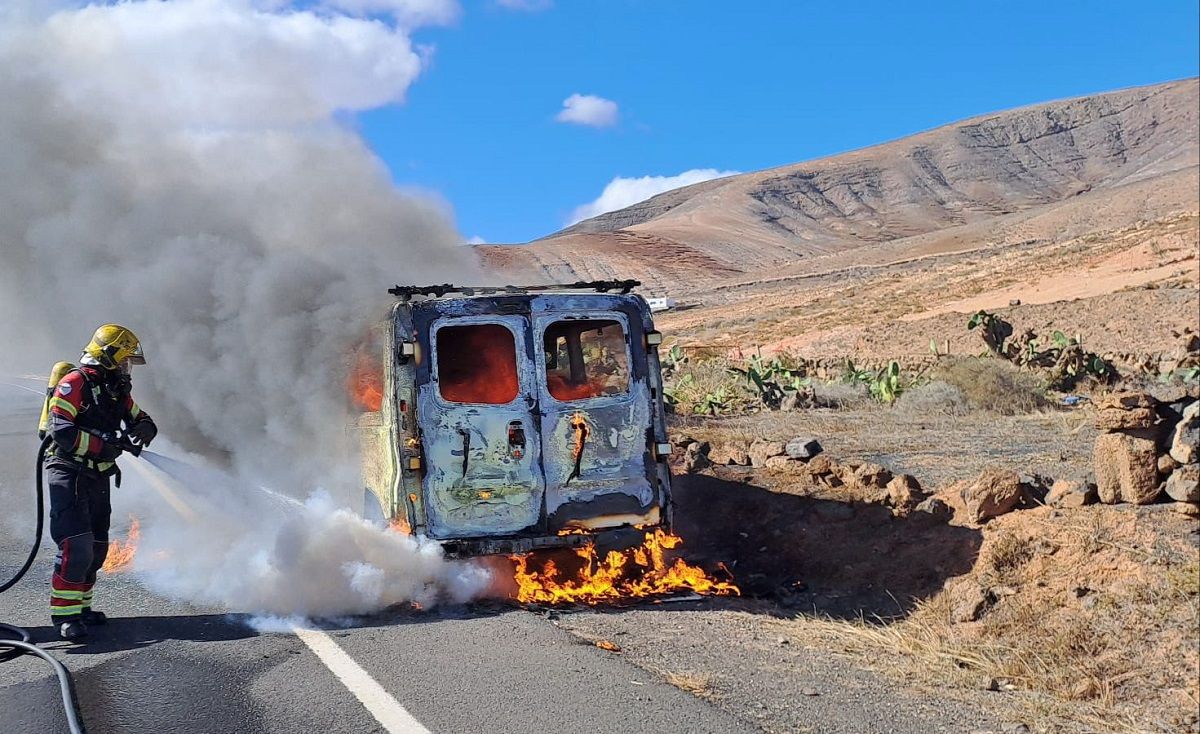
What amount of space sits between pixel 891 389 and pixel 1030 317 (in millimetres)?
12836

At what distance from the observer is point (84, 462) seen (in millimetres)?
5539

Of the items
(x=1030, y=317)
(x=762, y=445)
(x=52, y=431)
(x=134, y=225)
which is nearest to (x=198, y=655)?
(x=52, y=431)

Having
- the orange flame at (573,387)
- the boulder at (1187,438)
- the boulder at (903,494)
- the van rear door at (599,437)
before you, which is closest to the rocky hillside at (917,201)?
the boulder at (903,494)

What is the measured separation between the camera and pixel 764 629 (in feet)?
18.1

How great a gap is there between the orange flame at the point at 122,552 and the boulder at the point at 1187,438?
7.47 metres

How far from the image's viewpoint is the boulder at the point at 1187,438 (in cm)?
607

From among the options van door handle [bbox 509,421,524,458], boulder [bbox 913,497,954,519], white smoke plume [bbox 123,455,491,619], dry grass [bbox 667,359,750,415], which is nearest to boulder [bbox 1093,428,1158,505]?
boulder [bbox 913,497,954,519]

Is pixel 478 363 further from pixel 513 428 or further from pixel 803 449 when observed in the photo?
pixel 803 449

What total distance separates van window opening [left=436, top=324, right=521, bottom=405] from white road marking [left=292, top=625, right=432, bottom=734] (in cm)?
179

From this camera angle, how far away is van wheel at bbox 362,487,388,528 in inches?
251

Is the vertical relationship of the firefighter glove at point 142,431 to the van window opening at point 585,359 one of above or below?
below

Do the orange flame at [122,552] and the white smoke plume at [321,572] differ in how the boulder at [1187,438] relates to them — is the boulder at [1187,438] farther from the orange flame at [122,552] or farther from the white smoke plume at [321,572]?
the orange flame at [122,552]

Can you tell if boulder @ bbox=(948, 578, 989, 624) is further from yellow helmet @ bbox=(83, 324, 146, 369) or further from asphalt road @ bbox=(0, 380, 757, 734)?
yellow helmet @ bbox=(83, 324, 146, 369)

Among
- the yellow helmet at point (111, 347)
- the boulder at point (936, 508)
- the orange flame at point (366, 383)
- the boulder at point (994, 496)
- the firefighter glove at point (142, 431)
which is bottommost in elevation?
the boulder at point (936, 508)
